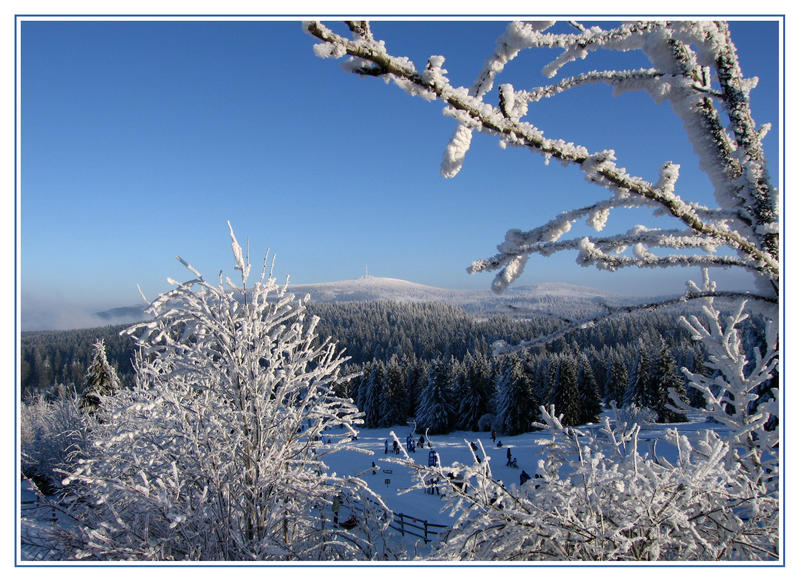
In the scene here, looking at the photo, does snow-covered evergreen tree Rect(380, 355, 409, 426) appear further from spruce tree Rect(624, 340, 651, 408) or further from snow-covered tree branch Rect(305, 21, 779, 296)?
snow-covered tree branch Rect(305, 21, 779, 296)

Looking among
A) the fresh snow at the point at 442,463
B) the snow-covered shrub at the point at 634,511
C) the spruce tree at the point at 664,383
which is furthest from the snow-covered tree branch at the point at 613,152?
the spruce tree at the point at 664,383

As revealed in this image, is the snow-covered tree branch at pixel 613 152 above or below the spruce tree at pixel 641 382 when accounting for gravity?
above

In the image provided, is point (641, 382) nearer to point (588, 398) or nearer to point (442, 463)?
point (588, 398)

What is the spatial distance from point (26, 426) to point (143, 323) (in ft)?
105

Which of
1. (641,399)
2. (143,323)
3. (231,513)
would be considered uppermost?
(143,323)

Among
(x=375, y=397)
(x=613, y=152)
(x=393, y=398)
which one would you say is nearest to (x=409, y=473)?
(x=613, y=152)

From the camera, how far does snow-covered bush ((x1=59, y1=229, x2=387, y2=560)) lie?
373 cm

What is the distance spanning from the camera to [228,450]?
161 inches

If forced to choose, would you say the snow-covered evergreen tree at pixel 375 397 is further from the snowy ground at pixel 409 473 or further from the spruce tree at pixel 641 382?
the spruce tree at pixel 641 382

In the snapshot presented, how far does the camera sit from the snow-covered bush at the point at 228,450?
3727 mm

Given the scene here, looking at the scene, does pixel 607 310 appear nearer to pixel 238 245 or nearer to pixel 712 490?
pixel 712 490

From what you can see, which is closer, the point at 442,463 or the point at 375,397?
the point at 442,463
